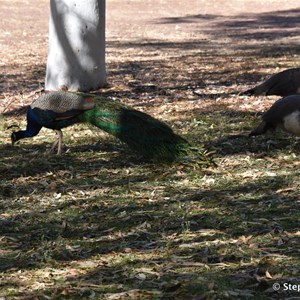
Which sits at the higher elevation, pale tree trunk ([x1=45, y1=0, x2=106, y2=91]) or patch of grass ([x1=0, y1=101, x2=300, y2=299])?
pale tree trunk ([x1=45, y1=0, x2=106, y2=91])

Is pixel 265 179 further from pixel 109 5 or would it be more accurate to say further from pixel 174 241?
pixel 109 5

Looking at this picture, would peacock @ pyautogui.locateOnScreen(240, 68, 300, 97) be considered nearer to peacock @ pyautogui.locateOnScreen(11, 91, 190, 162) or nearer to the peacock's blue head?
peacock @ pyautogui.locateOnScreen(11, 91, 190, 162)

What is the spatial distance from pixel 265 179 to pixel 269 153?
0.86m

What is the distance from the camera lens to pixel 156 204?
6098mm

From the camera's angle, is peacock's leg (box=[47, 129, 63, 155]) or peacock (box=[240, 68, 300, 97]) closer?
peacock's leg (box=[47, 129, 63, 155])

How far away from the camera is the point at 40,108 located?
738cm

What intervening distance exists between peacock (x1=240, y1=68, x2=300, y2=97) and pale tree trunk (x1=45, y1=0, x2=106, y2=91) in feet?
7.67

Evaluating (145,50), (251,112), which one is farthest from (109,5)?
(251,112)

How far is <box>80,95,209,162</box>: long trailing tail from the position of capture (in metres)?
7.04

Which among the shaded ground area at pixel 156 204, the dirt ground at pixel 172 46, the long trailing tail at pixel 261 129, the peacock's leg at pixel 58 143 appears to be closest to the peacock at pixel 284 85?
the shaded ground area at pixel 156 204

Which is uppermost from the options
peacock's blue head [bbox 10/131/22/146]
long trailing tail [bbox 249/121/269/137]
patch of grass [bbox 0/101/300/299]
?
long trailing tail [bbox 249/121/269/137]

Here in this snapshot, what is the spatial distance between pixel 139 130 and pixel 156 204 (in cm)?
134

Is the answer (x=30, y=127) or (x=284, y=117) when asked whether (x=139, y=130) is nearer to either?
(x=30, y=127)

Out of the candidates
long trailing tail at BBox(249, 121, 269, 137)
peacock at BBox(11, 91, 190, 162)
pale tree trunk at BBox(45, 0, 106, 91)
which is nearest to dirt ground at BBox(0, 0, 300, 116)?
pale tree trunk at BBox(45, 0, 106, 91)
